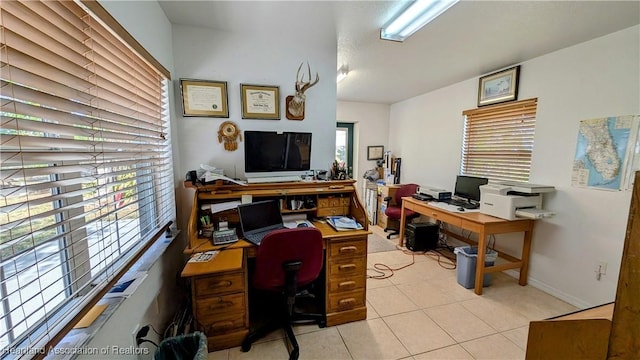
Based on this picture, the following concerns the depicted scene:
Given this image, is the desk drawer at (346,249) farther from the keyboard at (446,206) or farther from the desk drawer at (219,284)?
the keyboard at (446,206)

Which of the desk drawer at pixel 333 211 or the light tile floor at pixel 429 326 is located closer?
the light tile floor at pixel 429 326

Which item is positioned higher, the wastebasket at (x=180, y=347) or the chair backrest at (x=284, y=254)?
the chair backrest at (x=284, y=254)

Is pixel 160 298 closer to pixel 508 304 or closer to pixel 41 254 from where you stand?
pixel 41 254

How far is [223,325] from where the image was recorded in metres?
1.72

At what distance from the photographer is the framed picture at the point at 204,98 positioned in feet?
6.72

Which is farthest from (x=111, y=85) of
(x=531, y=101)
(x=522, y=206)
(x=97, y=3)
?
(x=531, y=101)

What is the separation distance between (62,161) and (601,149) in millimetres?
3606

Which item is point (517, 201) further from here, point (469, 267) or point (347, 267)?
point (347, 267)

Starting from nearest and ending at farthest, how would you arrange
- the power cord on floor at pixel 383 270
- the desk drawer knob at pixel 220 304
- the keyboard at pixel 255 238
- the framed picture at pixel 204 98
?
the desk drawer knob at pixel 220 304 < the keyboard at pixel 255 238 < the framed picture at pixel 204 98 < the power cord on floor at pixel 383 270

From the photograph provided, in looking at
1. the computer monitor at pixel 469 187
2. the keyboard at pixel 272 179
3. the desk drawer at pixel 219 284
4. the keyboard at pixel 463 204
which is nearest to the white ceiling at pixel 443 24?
the keyboard at pixel 272 179

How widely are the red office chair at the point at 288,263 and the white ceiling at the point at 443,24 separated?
160cm

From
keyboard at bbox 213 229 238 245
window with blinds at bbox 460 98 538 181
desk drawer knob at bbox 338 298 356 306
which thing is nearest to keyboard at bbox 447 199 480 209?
window with blinds at bbox 460 98 538 181

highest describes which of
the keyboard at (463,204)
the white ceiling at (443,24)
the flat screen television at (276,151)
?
the white ceiling at (443,24)

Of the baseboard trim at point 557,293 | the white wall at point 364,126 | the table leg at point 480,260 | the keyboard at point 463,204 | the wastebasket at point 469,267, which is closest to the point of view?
the baseboard trim at point 557,293
